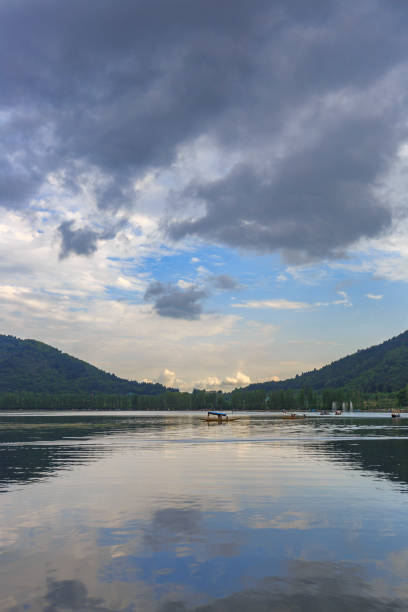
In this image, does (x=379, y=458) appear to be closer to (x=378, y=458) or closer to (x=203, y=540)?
(x=378, y=458)

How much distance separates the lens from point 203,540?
2564cm

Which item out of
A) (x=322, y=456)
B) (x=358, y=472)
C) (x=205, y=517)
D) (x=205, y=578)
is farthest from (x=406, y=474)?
(x=205, y=578)

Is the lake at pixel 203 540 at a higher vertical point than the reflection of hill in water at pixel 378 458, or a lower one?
higher

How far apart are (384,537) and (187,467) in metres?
32.4

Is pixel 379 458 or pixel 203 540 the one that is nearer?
pixel 203 540

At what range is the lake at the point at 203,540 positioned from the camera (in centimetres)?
1831

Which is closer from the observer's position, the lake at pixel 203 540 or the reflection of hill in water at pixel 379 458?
the lake at pixel 203 540

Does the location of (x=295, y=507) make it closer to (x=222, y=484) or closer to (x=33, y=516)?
(x=222, y=484)

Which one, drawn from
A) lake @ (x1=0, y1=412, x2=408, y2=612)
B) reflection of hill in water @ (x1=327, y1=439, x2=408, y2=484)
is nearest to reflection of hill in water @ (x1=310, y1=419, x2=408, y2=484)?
reflection of hill in water @ (x1=327, y1=439, x2=408, y2=484)

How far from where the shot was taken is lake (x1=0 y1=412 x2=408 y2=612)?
1831 cm

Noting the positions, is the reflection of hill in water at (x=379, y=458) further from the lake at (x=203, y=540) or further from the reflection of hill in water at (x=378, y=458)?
the lake at (x=203, y=540)

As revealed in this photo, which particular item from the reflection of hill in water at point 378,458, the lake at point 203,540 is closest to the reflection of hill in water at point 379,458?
the reflection of hill in water at point 378,458

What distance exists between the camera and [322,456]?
66.8m

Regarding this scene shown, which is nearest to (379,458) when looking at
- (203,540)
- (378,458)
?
(378,458)
